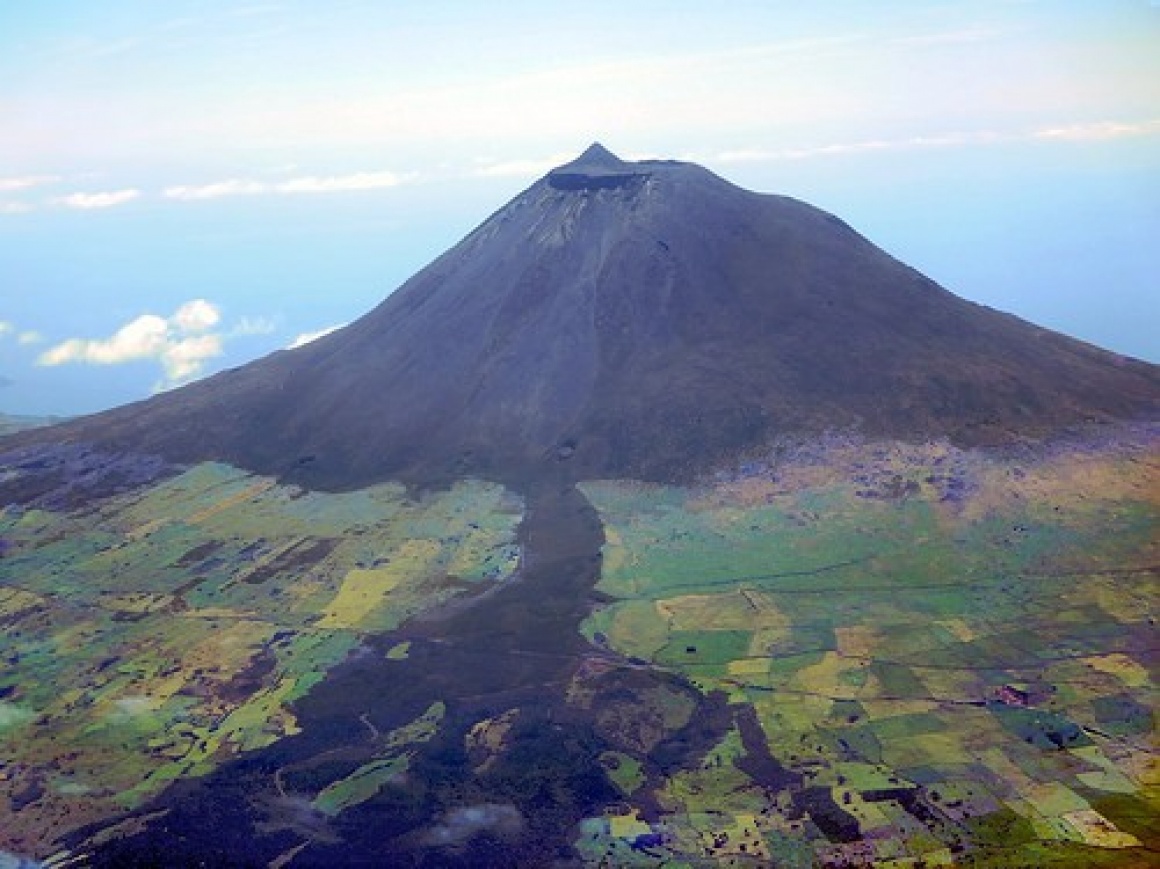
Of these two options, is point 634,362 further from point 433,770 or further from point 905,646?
point 433,770

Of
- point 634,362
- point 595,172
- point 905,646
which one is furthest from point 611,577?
point 595,172

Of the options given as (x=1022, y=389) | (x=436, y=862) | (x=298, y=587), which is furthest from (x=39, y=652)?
(x=1022, y=389)

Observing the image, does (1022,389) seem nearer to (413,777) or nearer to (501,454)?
(501,454)

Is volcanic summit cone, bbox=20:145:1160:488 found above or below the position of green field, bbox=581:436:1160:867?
above

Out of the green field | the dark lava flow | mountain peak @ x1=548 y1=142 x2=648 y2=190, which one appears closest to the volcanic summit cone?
mountain peak @ x1=548 y1=142 x2=648 y2=190

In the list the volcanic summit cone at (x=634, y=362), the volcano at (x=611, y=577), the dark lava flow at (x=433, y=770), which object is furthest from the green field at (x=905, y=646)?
the volcanic summit cone at (x=634, y=362)

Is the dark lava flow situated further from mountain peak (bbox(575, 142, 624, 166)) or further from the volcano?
mountain peak (bbox(575, 142, 624, 166))

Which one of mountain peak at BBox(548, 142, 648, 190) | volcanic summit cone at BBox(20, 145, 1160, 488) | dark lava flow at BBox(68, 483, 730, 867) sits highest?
mountain peak at BBox(548, 142, 648, 190)
